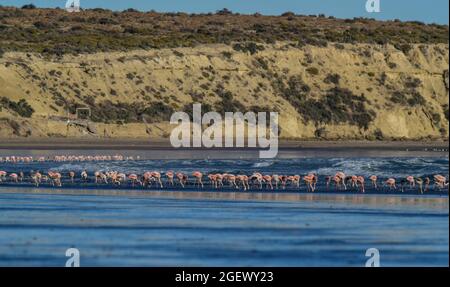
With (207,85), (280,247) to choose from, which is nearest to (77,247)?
(280,247)

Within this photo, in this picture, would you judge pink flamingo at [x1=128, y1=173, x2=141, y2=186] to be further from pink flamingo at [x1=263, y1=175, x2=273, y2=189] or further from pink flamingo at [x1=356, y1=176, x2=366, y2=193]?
pink flamingo at [x1=356, y1=176, x2=366, y2=193]

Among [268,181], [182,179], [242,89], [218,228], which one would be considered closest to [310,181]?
[268,181]

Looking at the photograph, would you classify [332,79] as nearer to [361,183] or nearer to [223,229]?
[361,183]

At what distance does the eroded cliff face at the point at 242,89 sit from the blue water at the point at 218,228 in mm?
44623

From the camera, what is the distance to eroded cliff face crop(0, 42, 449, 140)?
8819 centimetres

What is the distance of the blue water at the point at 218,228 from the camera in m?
23.2

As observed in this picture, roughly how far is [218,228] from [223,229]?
27 centimetres

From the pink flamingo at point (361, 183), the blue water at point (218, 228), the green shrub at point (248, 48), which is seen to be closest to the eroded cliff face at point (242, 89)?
the green shrub at point (248, 48)

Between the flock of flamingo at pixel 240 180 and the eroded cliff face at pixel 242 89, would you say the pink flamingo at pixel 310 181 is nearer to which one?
the flock of flamingo at pixel 240 180

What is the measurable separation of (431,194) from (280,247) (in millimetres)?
15142

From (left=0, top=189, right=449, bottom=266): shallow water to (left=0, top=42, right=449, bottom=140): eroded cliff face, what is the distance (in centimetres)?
4587

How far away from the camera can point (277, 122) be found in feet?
308
